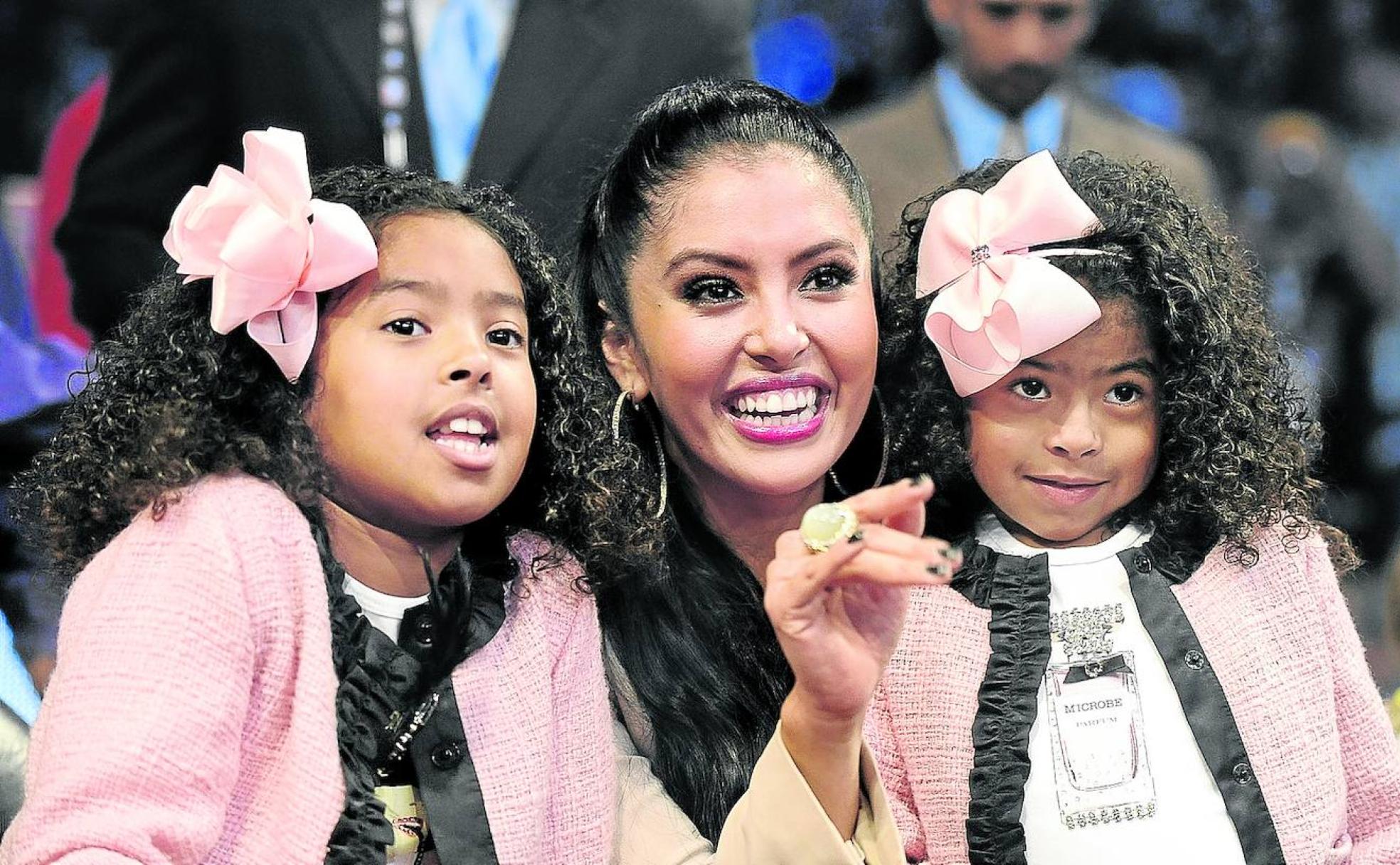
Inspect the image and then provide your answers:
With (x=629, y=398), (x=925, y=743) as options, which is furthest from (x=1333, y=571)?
(x=629, y=398)

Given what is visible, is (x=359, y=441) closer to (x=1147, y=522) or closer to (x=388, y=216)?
(x=388, y=216)

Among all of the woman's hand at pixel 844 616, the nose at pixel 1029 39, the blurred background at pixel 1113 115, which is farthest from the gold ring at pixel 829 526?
the nose at pixel 1029 39

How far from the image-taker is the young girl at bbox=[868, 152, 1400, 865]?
2.05 meters

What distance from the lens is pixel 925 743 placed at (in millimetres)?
2117

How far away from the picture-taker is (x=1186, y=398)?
7.22 feet

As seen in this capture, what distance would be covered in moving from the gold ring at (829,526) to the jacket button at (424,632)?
1.77 ft

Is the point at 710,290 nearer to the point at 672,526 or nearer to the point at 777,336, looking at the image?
the point at 777,336

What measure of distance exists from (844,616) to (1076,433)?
58 cm

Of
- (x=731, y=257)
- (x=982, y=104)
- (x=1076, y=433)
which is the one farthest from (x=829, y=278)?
(x=982, y=104)

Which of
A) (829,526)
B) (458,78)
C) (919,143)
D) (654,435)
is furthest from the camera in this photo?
(919,143)

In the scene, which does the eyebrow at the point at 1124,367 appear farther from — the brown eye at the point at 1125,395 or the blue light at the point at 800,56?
the blue light at the point at 800,56

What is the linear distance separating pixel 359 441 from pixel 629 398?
55 cm

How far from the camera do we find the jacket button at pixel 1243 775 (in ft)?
6.72

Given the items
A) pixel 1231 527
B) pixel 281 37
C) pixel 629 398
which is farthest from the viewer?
pixel 281 37
